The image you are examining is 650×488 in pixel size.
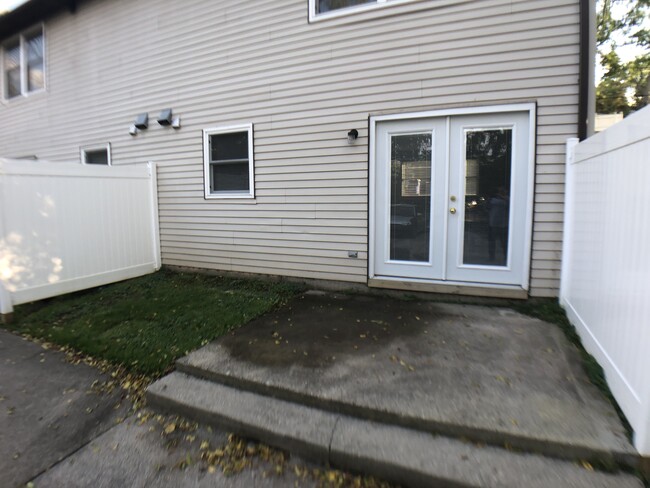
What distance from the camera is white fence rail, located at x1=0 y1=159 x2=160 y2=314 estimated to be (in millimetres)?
4777

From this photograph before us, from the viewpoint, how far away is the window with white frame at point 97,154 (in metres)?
7.51

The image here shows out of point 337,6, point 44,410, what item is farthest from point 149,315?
point 337,6

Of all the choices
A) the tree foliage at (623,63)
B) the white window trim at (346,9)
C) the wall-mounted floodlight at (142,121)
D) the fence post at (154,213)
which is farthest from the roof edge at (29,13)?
the tree foliage at (623,63)

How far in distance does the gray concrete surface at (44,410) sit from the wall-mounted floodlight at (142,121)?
4.43 metres

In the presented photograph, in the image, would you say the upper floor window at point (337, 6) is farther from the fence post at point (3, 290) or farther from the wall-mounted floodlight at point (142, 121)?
the fence post at point (3, 290)

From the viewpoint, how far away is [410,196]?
190 inches

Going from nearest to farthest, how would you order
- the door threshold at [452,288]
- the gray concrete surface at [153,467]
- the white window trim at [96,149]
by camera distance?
the gray concrete surface at [153,467]
the door threshold at [452,288]
the white window trim at [96,149]

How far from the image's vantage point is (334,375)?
2877mm

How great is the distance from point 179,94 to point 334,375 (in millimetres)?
5773

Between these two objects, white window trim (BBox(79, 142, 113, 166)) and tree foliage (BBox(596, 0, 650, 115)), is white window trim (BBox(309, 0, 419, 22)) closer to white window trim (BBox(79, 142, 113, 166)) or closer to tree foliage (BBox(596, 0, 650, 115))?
white window trim (BBox(79, 142, 113, 166))

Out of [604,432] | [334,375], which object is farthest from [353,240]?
[604,432]

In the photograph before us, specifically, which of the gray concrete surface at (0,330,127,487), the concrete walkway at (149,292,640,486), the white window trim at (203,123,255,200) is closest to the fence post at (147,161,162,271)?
the white window trim at (203,123,255,200)

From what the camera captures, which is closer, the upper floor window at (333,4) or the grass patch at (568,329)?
the grass patch at (568,329)

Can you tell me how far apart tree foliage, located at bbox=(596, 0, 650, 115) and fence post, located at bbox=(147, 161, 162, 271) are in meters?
18.8
